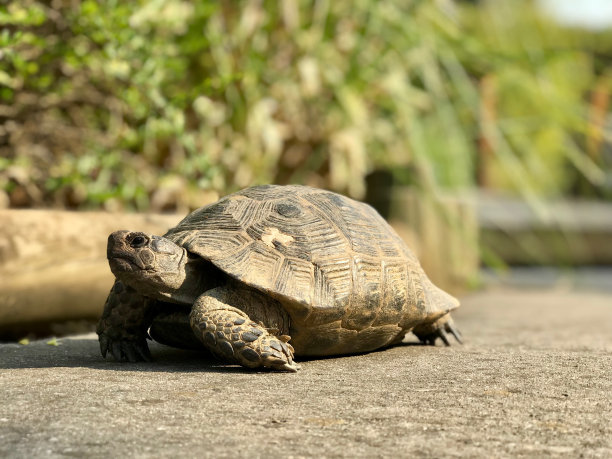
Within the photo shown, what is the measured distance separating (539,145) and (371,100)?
7755mm

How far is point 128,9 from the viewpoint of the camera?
3.88 metres

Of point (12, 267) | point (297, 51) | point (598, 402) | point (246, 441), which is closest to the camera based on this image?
point (246, 441)

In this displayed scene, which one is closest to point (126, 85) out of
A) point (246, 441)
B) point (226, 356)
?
point (226, 356)

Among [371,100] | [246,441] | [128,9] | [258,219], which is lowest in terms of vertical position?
[246,441]

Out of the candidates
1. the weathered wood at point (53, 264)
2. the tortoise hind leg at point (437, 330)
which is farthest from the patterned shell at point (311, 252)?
the weathered wood at point (53, 264)

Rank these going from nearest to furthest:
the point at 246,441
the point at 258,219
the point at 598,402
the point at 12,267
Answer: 1. the point at 246,441
2. the point at 598,402
3. the point at 258,219
4. the point at 12,267

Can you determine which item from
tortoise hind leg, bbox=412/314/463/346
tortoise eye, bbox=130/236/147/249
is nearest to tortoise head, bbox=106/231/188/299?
tortoise eye, bbox=130/236/147/249

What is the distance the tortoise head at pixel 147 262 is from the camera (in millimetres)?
2418

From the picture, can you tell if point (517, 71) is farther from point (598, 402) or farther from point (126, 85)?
point (598, 402)

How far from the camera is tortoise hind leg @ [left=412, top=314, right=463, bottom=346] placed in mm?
3098

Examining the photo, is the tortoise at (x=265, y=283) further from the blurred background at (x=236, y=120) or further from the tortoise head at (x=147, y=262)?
the blurred background at (x=236, y=120)

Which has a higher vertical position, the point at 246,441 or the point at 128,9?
the point at 128,9

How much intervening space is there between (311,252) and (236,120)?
3.01m

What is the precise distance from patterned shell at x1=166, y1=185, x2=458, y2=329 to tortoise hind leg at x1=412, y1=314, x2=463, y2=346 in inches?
8.6
